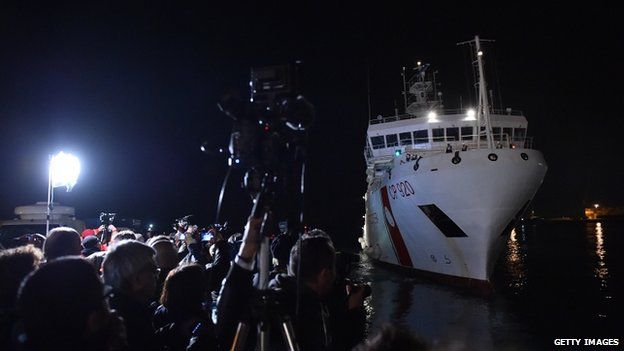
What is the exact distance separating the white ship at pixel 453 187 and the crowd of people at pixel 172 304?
46.8 feet

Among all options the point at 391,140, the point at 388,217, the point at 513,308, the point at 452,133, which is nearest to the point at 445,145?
the point at 452,133

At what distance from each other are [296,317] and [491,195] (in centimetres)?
1503

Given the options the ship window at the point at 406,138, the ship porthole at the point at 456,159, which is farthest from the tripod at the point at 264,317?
the ship window at the point at 406,138

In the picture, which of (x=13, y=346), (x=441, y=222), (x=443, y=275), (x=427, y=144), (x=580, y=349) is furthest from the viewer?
(x=427, y=144)

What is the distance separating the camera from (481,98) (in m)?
18.4

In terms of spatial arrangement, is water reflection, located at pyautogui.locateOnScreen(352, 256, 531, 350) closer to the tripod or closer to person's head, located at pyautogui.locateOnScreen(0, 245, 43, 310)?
the tripod

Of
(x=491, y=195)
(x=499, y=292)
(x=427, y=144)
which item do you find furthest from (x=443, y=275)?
(x=427, y=144)

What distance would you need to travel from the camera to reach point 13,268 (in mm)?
2588

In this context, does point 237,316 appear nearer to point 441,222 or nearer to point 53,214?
point 441,222

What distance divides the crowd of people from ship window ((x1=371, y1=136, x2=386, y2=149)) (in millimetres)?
21000

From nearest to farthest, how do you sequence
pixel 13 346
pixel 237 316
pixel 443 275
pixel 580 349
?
pixel 13 346
pixel 237 316
pixel 580 349
pixel 443 275

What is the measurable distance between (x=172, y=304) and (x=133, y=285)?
0.33 meters

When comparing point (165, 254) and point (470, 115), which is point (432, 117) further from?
point (165, 254)

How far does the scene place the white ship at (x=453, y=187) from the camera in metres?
15.7
